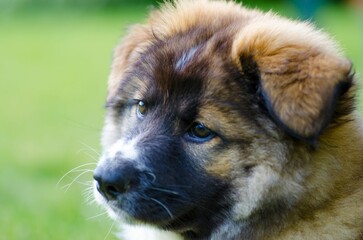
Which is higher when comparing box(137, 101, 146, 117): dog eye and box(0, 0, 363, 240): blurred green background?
box(137, 101, 146, 117): dog eye

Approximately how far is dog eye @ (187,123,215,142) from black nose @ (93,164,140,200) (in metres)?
0.37

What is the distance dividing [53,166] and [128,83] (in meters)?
3.36

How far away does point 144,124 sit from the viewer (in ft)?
13.4

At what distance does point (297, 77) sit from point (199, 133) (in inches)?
24.4

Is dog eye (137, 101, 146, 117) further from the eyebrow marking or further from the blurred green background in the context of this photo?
the blurred green background

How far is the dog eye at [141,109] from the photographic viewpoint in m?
4.22

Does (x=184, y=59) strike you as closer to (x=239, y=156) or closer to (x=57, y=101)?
(x=239, y=156)

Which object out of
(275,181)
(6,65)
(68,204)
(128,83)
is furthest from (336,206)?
(6,65)

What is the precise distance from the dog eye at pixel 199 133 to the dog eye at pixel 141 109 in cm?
37

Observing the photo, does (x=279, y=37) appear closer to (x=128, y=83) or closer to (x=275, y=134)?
(x=275, y=134)

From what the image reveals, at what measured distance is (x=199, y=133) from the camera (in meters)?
3.94

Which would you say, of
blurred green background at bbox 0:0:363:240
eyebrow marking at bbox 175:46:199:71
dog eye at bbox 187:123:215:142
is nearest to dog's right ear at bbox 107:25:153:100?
blurred green background at bbox 0:0:363:240

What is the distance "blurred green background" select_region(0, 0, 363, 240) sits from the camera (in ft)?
19.3

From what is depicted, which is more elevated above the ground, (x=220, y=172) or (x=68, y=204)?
(x=220, y=172)
